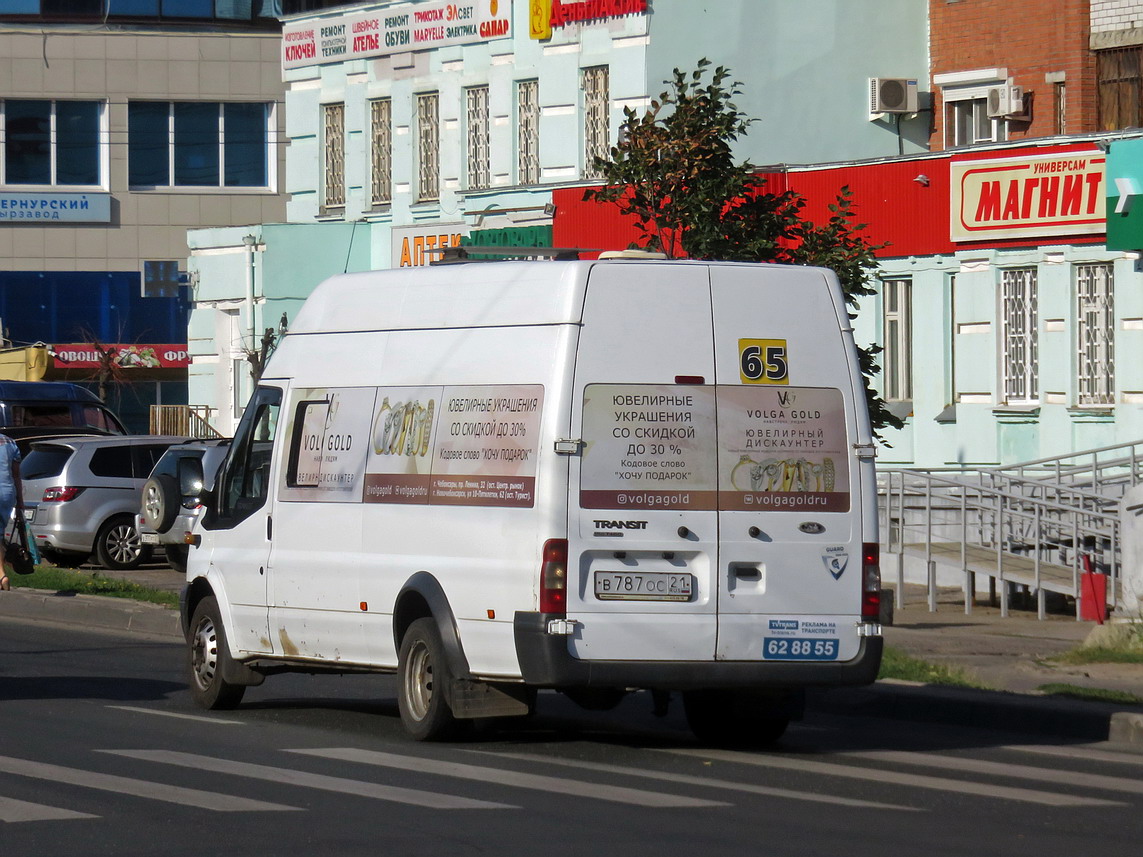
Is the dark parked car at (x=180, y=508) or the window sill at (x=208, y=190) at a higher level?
the window sill at (x=208, y=190)

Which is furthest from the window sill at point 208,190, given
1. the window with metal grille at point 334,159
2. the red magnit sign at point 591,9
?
the red magnit sign at point 591,9

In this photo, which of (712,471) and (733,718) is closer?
(712,471)

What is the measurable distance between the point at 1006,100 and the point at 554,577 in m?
21.2

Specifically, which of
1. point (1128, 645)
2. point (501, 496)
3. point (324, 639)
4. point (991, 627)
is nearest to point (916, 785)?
point (501, 496)

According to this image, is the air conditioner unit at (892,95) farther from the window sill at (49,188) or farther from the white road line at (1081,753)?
the window sill at (49,188)

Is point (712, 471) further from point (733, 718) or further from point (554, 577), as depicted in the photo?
point (733, 718)

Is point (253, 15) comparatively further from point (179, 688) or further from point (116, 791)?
point (116, 791)

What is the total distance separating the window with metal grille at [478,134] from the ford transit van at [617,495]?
900 inches

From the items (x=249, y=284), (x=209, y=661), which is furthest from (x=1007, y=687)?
(x=249, y=284)

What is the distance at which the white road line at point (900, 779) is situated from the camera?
380 inches

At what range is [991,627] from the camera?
18484mm

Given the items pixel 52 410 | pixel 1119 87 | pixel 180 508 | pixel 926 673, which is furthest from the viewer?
pixel 52 410

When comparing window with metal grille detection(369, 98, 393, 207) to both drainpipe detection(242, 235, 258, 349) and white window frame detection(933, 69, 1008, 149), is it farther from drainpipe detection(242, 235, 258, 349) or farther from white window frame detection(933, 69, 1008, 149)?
white window frame detection(933, 69, 1008, 149)

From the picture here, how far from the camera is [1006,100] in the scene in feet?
98.8
